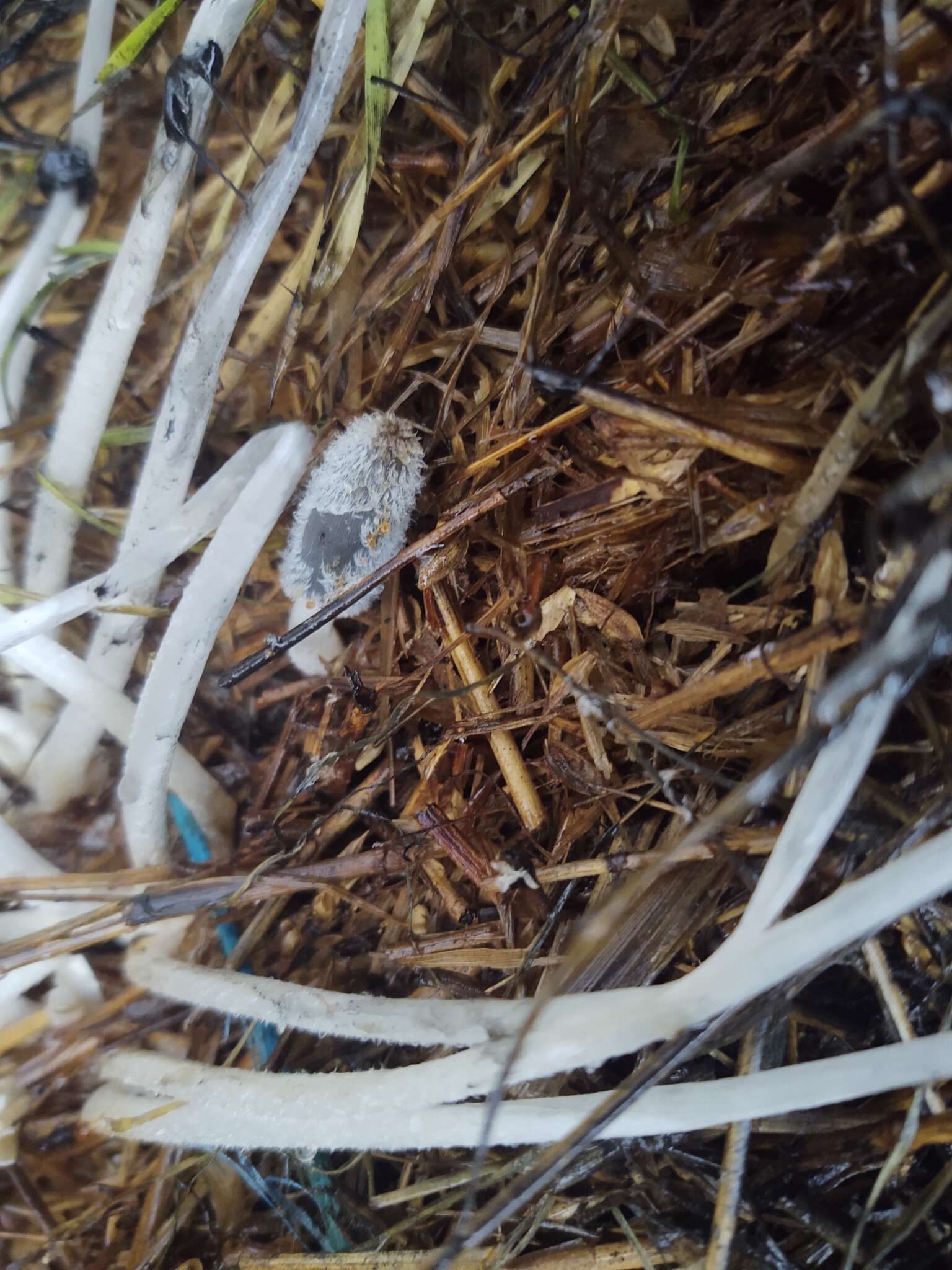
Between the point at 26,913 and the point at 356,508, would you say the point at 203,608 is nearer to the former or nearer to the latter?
the point at 356,508

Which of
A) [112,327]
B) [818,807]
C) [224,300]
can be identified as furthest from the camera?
[112,327]

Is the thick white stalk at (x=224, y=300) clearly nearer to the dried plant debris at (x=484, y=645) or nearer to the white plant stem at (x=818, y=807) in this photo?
the dried plant debris at (x=484, y=645)

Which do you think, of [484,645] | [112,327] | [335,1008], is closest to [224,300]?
[112,327]

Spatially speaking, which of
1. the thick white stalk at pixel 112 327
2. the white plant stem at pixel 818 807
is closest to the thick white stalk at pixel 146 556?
the thick white stalk at pixel 112 327

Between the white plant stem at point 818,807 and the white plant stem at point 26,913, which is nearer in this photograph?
the white plant stem at point 818,807

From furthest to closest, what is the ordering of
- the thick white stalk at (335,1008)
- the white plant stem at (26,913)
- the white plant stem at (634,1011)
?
the white plant stem at (26,913), the thick white stalk at (335,1008), the white plant stem at (634,1011)

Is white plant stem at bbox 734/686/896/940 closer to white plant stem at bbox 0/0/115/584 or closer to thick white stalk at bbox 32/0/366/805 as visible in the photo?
thick white stalk at bbox 32/0/366/805

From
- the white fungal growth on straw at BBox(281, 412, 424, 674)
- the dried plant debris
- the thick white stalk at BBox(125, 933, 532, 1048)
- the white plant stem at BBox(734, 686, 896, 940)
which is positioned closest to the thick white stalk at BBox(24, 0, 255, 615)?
the dried plant debris
